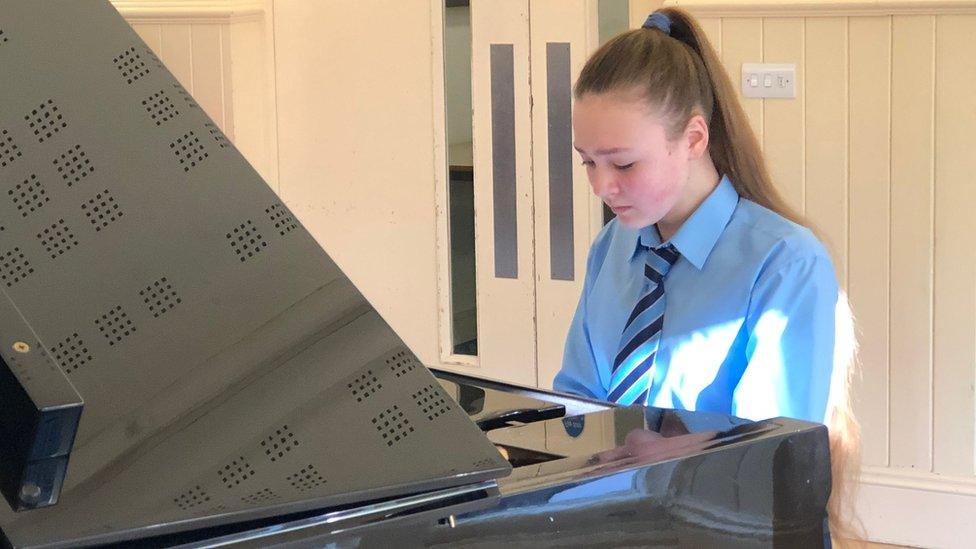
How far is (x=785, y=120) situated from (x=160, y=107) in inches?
91.7

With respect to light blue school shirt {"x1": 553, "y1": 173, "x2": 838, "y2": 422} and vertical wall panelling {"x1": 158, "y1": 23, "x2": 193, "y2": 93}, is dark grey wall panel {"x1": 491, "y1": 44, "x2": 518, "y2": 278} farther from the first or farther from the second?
light blue school shirt {"x1": 553, "y1": 173, "x2": 838, "y2": 422}

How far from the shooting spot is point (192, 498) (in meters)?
1.17

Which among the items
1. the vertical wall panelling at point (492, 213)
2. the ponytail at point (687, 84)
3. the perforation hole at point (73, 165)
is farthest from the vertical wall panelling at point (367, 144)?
the perforation hole at point (73, 165)

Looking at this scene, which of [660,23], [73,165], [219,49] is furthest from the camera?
[219,49]

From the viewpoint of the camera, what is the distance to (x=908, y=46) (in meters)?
3.31

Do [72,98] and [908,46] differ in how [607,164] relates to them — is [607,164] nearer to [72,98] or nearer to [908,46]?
[72,98]

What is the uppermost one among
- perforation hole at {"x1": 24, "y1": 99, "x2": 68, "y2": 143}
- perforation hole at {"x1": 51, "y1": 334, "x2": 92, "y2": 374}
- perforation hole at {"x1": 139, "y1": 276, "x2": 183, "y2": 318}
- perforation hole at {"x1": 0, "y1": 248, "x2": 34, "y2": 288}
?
perforation hole at {"x1": 24, "y1": 99, "x2": 68, "y2": 143}

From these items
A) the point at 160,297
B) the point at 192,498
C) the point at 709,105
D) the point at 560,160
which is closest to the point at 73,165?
the point at 160,297

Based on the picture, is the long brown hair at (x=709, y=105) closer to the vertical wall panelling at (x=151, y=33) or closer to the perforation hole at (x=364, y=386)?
the perforation hole at (x=364, y=386)

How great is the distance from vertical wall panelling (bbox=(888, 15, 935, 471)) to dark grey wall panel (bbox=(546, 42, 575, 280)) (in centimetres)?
93

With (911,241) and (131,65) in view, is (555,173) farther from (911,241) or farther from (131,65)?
(131,65)

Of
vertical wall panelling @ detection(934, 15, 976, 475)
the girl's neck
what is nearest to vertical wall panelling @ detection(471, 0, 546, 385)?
vertical wall panelling @ detection(934, 15, 976, 475)

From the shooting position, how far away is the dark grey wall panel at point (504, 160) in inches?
154

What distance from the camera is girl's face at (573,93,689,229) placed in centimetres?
195
